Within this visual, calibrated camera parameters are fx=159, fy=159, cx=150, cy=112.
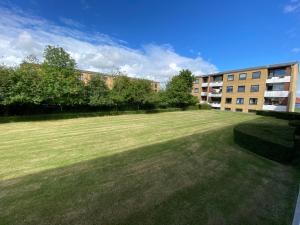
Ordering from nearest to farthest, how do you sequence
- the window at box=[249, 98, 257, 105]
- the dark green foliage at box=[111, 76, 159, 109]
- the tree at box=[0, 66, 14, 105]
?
the tree at box=[0, 66, 14, 105] < the dark green foliage at box=[111, 76, 159, 109] < the window at box=[249, 98, 257, 105]

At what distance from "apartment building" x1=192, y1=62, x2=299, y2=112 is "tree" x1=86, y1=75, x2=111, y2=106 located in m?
30.5

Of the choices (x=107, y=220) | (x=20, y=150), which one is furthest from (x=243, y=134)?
(x=20, y=150)

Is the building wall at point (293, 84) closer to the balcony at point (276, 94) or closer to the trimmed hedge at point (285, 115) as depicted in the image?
the balcony at point (276, 94)

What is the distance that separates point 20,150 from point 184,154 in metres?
7.75

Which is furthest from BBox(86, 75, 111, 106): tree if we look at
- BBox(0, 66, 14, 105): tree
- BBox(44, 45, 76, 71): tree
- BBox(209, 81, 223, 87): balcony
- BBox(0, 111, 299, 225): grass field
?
BBox(209, 81, 223, 87): balcony

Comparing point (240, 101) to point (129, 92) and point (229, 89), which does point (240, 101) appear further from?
point (129, 92)

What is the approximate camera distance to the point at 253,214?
3650 mm

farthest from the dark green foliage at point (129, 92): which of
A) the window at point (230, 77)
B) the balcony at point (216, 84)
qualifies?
the balcony at point (216, 84)

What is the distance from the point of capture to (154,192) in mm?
4391

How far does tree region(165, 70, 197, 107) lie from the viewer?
3225cm

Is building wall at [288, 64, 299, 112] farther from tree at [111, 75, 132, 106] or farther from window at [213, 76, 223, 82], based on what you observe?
tree at [111, 75, 132, 106]

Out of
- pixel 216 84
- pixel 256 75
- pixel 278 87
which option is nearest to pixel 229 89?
pixel 216 84

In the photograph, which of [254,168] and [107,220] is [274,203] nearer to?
[254,168]

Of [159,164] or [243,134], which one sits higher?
[243,134]
